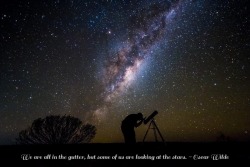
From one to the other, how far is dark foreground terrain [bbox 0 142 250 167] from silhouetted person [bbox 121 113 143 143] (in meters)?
2.29

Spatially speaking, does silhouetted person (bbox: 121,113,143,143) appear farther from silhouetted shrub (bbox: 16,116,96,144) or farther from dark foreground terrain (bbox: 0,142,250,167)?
silhouetted shrub (bbox: 16,116,96,144)

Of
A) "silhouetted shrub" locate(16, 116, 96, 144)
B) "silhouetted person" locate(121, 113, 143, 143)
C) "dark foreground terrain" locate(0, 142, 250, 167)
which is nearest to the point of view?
"dark foreground terrain" locate(0, 142, 250, 167)

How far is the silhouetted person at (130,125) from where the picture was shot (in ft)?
25.9

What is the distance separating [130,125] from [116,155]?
2.73 meters

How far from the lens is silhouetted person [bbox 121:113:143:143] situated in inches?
310

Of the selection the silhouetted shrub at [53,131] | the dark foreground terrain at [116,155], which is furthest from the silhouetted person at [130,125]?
the silhouetted shrub at [53,131]

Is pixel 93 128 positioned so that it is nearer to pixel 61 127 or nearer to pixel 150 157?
pixel 61 127

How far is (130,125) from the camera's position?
7898mm

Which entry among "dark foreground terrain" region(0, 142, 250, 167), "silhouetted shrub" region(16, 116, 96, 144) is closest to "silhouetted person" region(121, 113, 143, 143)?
"dark foreground terrain" region(0, 142, 250, 167)

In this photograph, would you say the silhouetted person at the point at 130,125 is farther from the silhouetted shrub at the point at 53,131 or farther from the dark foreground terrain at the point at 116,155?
the silhouetted shrub at the point at 53,131

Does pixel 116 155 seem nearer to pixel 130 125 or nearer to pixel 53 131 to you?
pixel 130 125

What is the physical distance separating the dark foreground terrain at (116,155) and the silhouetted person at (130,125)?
2.29m

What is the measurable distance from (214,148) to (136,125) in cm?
299

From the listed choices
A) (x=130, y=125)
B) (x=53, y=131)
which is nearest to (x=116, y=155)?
(x=130, y=125)
